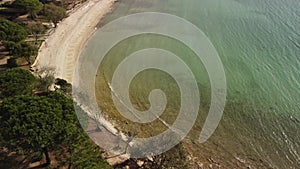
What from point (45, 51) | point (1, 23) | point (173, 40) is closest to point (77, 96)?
point (45, 51)

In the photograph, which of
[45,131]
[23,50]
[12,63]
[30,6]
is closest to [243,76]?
[45,131]

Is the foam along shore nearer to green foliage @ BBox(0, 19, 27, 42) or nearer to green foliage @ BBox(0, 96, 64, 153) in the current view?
green foliage @ BBox(0, 19, 27, 42)

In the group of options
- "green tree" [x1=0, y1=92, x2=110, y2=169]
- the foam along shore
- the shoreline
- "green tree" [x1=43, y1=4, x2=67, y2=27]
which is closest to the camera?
"green tree" [x1=0, y1=92, x2=110, y2=169]

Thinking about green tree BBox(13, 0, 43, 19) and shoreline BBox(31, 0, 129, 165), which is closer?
shoreline BBox(31, 0, 129, 165)

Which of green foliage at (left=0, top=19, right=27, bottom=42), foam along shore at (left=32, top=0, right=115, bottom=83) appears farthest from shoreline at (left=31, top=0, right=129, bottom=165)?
green foliage at (left=0, top=19, right=27, bottom=42)

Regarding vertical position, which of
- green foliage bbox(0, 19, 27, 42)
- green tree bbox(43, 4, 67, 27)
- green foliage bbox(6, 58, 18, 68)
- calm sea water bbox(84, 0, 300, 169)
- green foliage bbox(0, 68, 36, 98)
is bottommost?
calm sea water bbox(84, 0, 300, 169)

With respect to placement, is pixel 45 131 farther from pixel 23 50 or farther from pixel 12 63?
pixel 12 63
